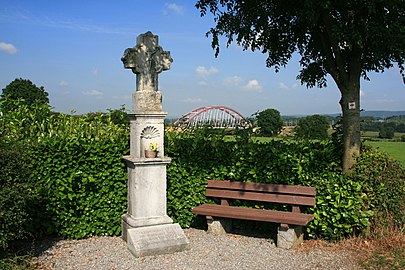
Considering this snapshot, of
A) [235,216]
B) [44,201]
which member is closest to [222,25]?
[235,216]

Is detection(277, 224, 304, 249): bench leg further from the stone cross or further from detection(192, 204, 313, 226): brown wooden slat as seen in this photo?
the stone cross

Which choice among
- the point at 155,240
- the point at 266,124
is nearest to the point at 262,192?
the point at 266,124

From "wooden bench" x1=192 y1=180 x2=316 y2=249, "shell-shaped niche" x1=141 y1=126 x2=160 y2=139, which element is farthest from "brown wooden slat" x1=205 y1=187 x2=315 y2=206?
"shell-shaped niche" x1=141 y1=126 x2=160 y2=139

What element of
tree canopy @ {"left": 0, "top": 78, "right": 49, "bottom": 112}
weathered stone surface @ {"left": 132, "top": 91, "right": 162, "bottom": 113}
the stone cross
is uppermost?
tree canopy @ {"left": 0, "top": 78, "right": 49, "bottom": 112}

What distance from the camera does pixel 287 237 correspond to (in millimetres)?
5863

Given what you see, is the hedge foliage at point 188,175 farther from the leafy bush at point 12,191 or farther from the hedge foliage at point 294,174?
the leafy bush at point 12,191

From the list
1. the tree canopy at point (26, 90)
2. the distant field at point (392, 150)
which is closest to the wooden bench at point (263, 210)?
the distant field at point (392, 150)

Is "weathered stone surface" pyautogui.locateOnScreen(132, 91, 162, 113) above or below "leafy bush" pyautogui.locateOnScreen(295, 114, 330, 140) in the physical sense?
above

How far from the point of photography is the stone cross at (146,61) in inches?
232

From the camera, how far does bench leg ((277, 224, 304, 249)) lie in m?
5.83

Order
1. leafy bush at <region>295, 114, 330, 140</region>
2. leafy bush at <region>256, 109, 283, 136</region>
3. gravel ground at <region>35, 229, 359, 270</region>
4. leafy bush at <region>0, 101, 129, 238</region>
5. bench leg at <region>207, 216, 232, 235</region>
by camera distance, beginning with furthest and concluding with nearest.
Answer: leafy bush at <region>256, 109, 283, 136</region> < leafy bush at <region>295, 114, 330, 140</region> < bench leg at <region>207, 216, 232, 235</region> < leafy bush at <region>0, 101, 129, 238</region> < gravel ground at <region>35, 229, 359, 270</region>

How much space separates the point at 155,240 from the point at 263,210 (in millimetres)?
1852

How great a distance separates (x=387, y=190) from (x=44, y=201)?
5278 mm

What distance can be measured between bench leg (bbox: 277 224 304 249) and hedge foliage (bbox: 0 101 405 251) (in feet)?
1.18
